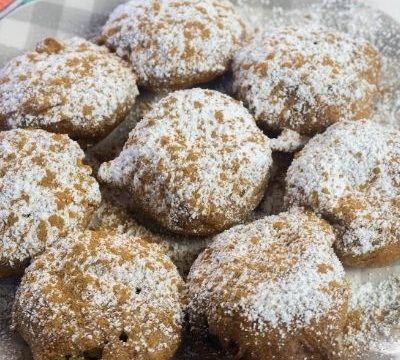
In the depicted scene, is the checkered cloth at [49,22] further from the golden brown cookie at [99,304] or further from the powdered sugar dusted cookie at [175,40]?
the golden brown cookie at [99,304]

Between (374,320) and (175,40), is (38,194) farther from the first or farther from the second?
(374,320)

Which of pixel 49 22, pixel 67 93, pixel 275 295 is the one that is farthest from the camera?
pixel 49 22

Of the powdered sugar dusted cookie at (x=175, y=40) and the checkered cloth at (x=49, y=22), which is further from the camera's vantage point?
the checkered cloth at (x=49, y=22)

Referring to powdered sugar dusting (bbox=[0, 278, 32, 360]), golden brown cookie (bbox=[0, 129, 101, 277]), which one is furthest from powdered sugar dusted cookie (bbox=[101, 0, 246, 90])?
powdered sugar dusting (bbox=[0, 278, 32, 360])

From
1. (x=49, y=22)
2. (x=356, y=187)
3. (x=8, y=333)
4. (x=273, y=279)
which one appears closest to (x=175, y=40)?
(x=49, y=22)

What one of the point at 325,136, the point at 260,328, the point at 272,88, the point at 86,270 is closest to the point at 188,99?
the point at 272,88

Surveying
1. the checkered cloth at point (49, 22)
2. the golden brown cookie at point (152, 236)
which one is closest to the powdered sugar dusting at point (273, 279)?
the golden brown cookie at point (152, 236)
